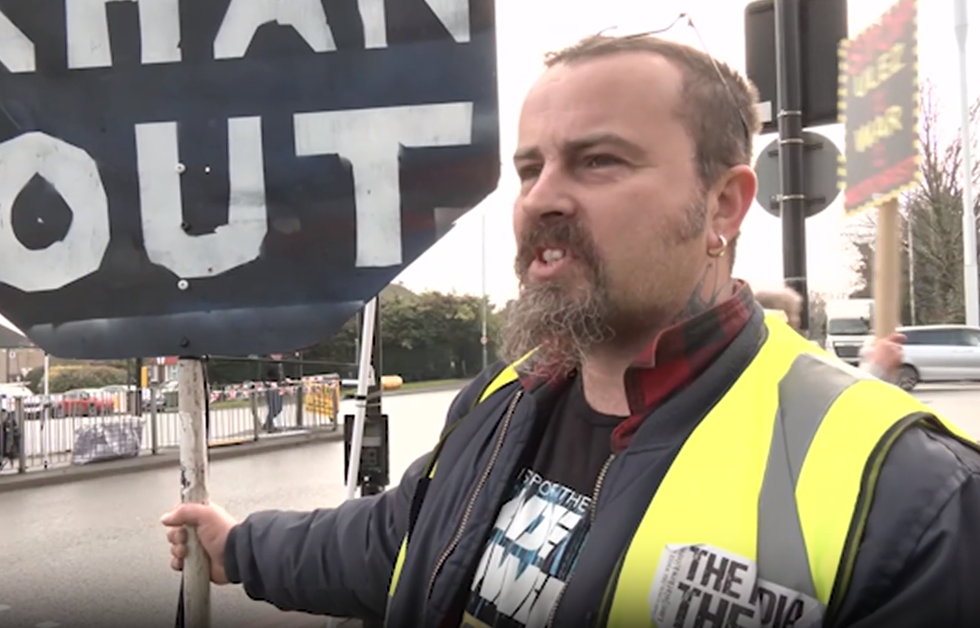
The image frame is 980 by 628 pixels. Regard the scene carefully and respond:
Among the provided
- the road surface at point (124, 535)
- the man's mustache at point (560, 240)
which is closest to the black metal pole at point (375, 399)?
the road surface at point (124, 535)

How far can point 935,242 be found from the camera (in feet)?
79.2

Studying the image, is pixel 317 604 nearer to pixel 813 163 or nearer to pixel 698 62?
pixel 698 62

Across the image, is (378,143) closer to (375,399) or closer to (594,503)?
(594,503)

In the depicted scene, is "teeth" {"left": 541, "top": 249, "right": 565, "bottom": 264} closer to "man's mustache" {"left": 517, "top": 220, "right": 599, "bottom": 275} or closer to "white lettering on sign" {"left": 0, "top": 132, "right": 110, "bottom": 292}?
"man's mustache" {"left": 517, "top": 220, "right": 599, "bottom": 275}

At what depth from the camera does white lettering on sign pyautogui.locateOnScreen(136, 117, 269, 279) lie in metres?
1.38

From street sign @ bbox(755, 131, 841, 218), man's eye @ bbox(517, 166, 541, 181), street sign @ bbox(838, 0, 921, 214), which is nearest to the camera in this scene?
man's eye @ bbox(517, 166, 541, 181)

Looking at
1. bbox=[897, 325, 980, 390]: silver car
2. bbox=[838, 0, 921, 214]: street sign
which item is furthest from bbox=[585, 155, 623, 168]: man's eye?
bbox=[897, 325, 980, 390]: silver car

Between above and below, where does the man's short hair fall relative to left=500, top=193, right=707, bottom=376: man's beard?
above

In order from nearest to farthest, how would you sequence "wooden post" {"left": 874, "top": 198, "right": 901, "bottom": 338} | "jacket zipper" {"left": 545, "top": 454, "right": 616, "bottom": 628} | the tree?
1. "jacket zipper" {"left": 545, "top": 454, "right": 616, "bottom": 628}
2. "wooden post" {"left": 874, "top": 198, "right": 901, "bottom": 338}
3. the tree

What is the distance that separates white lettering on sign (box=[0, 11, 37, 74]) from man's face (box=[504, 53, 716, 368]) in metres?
0.95

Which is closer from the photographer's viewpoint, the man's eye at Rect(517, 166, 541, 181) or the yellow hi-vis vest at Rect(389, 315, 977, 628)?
the yellow hi-vis vest at Rect(389, 315, 977, 628)

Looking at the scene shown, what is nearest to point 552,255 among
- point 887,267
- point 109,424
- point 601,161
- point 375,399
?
point 601,161

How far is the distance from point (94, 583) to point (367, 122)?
5.36m

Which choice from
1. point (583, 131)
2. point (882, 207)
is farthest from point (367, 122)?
point (882, 207)
